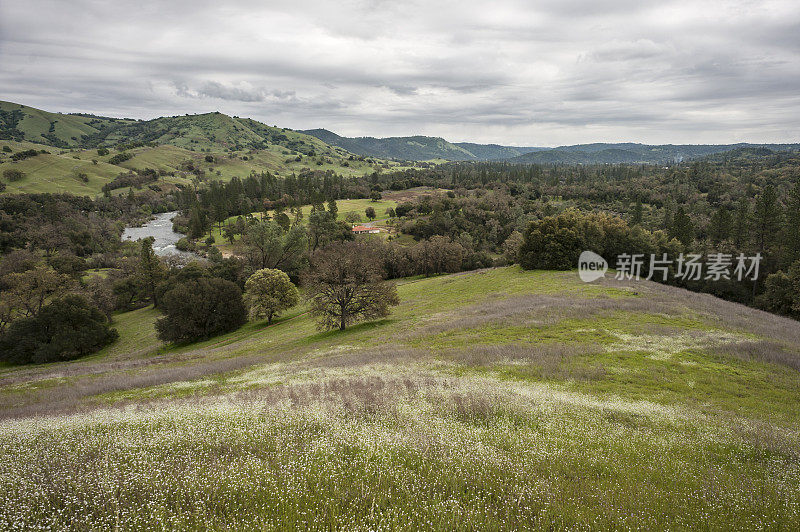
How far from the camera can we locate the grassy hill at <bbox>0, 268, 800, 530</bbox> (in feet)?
19.6

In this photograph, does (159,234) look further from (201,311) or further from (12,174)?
(201,311)

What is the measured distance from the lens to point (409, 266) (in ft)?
290

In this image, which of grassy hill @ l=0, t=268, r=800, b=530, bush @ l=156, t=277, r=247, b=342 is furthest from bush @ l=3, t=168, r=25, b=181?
grassy hill @ l=0, t=268, r=800, b=530

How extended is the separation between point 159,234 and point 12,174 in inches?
3617

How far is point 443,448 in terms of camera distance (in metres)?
8.14

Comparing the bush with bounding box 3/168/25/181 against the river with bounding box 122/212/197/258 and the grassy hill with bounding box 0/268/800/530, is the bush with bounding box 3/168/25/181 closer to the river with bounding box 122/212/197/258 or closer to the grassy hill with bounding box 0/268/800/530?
the river with bounding box 122/212/197/258

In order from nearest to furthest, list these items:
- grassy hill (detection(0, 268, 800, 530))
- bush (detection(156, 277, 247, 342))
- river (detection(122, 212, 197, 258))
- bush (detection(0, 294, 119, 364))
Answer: grassy hill (detection(0, 268, 800, 530)) → bush (detection(0, 294, 119, 364)) → bush (detection(156, 277, 247, 342)) → river (detection(122, 212, 197, 258))

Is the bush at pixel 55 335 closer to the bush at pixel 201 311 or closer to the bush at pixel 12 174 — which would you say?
the bush at pixel 201 311

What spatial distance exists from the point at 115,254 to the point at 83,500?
453 feet

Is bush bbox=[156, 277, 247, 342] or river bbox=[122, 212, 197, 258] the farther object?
river bbox=[122, 212, 197, 258]

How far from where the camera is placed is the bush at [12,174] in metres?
163

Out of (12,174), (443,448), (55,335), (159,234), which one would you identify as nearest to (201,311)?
(55,335)

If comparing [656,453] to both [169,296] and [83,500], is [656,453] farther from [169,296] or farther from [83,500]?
Answer: [169,296]

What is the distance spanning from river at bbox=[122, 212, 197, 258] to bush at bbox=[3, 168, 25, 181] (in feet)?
209
